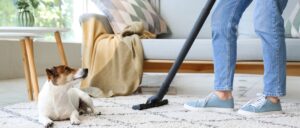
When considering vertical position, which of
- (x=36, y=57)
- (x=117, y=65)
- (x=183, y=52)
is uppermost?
(x=183, y=52)

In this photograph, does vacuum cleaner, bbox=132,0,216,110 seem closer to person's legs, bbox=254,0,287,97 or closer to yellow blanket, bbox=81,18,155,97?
person's legs, bbox=254,0,287,97

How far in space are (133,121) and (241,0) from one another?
63 centimetres

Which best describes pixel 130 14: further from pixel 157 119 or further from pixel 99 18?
pixel 157 119

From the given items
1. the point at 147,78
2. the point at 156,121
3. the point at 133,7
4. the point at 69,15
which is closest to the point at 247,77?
the point at 147,78

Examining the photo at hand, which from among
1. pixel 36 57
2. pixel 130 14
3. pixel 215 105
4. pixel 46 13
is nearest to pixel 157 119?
pixel 215 105

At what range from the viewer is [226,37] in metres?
1.59

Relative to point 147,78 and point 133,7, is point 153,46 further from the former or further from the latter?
point 147,78

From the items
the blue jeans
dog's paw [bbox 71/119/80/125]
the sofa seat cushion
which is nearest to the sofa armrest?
the sofa seat cushion

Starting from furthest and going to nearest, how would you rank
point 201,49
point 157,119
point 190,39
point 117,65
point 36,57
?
point 36,57
point 117,65
point 201,49
point 190,39
point 157,119

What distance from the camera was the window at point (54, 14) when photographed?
10.6ft

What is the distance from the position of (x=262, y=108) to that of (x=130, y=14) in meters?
1.12

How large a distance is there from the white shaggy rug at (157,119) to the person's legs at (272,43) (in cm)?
11

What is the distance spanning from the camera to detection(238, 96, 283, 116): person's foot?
1.54 m

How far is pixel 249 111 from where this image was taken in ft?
5.07
